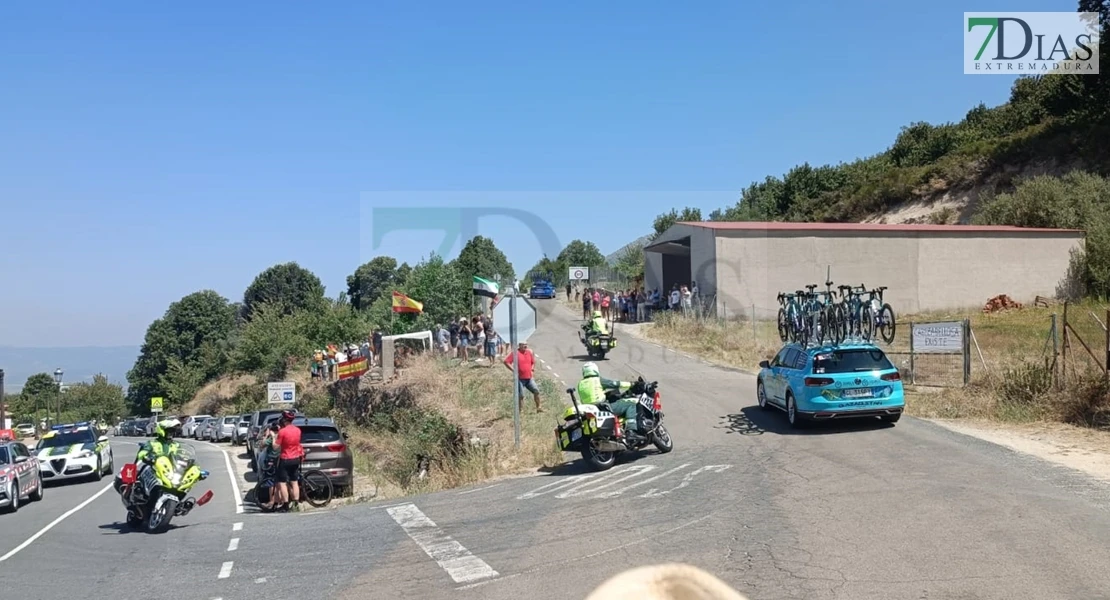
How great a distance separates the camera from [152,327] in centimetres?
9725

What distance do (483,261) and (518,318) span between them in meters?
34.2

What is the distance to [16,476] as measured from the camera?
17672mm

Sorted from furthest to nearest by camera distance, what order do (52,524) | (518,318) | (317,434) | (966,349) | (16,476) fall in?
(966,349) → (16,476) → (317,434) → (518,318) → (52,524)

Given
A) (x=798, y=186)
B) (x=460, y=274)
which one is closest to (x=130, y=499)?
(x=460, y=274)

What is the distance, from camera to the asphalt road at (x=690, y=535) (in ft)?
24.6

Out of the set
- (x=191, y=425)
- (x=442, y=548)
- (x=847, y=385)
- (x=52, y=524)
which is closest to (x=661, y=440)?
(x=847, y=385)

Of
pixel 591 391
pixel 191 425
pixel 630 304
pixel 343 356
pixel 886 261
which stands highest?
pixel 886 261

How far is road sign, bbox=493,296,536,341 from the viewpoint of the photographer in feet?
53.3

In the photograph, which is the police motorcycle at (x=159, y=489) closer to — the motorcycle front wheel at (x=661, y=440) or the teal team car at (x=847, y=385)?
the motorcycle front wheel at (x=661, y=440)

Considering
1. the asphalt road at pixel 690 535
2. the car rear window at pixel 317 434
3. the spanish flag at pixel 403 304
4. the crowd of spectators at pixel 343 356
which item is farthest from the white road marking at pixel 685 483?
the spanish flag at pixel 403 304

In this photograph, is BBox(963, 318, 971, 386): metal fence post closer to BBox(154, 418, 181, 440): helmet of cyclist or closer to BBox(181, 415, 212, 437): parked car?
BBox(154, 418, 181, 440): helmet of cyclist

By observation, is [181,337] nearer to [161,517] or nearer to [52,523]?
[52,523]

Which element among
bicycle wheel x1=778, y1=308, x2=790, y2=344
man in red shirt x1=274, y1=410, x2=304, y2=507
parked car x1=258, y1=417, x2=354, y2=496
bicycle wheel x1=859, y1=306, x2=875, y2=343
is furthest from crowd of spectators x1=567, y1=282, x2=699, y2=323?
man in red shirt x1=274, y1=410, x2=304, y2=507

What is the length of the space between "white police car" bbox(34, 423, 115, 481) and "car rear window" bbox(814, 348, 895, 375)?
20276 mm
